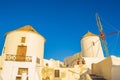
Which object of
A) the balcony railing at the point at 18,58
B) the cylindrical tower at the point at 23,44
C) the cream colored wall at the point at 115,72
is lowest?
the cream colored wall at the point at 115,72

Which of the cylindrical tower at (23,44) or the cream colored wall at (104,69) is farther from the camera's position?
the cylindrical tower at (23,44)

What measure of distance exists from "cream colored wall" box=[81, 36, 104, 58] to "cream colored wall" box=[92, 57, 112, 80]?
6585 millimetres

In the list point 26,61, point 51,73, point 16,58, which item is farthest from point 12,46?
point 51,73

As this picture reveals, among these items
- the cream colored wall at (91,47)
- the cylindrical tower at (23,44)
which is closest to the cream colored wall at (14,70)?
the cylindrical tower at (23,44)

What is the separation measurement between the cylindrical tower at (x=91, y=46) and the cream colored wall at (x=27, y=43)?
11746 mm

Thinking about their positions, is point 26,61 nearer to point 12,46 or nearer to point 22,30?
point 12,46

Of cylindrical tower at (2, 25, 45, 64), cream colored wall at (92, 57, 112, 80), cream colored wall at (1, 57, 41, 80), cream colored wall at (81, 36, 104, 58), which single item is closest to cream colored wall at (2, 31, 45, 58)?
cylindrical tower at (2, 25, 45, 64)

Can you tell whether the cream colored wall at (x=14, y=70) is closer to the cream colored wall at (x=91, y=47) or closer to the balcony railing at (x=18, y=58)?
the balcony railing at (x=18, y=58)

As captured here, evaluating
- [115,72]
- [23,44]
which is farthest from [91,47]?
[23,44]

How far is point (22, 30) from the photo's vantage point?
25156mm

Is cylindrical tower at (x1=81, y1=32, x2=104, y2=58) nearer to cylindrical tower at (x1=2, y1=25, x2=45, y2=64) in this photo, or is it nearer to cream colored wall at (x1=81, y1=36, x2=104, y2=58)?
cream colored wall at (x1=81, y1=36, x2=104, y2=58)

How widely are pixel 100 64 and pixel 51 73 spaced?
816 centimetres

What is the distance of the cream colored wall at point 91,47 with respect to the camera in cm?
3100

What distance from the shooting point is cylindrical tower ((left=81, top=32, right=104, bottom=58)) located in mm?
31016
